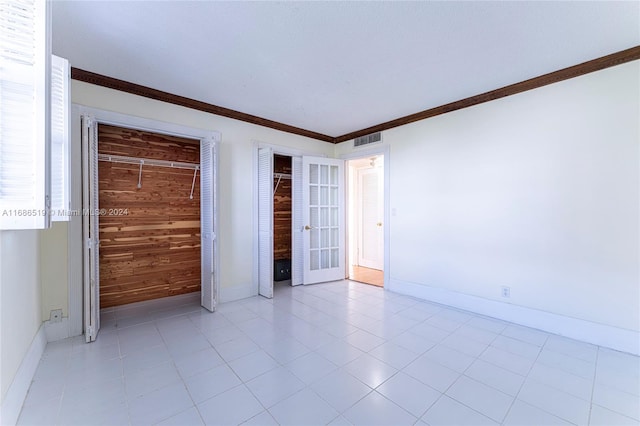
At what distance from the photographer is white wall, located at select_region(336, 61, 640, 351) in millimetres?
2424

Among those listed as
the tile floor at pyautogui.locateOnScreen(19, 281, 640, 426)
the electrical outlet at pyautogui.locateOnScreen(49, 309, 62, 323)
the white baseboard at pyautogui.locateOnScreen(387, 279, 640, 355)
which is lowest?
the tile floor at pyautogui.locateOnScreen(19, 281, 640, 426)

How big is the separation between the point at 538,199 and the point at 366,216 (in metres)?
3.67

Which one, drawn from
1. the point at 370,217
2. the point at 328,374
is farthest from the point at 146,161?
the point at 370,217

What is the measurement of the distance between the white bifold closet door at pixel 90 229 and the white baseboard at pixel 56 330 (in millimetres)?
213

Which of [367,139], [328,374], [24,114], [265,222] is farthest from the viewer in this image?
[367,139]

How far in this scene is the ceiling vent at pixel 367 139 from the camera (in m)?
4.43

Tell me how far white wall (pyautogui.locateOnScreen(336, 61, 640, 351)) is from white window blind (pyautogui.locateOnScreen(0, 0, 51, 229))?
3806mm

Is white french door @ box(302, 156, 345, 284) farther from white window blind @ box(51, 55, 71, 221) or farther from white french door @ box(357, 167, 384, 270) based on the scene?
white window blind @ box(51, 55, 71, 221)

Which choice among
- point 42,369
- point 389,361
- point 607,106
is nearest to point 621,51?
point 607,106

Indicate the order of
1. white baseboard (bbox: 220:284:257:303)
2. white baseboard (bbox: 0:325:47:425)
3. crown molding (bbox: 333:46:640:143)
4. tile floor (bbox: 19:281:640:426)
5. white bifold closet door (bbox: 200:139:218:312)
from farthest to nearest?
white baseboard (bbox: 220:284:257:303)
white bifold closet door (bbox: 200:139:218:312)
crown molding (bbox: 333:46:640:143)
tile floor (bbox: 19:281:640:426)
white baseboard (bbox: 0:325:47:425)

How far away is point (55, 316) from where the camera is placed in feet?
8.49

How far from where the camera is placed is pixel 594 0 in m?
1.79

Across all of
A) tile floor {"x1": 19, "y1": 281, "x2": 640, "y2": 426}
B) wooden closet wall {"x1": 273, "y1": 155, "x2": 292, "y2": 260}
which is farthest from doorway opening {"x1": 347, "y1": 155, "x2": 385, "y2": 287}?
tile floor {"x1": 19, "y1": 281, "x2": 640, "y2": 426}

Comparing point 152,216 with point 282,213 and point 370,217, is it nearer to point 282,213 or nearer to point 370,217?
point 282,213
